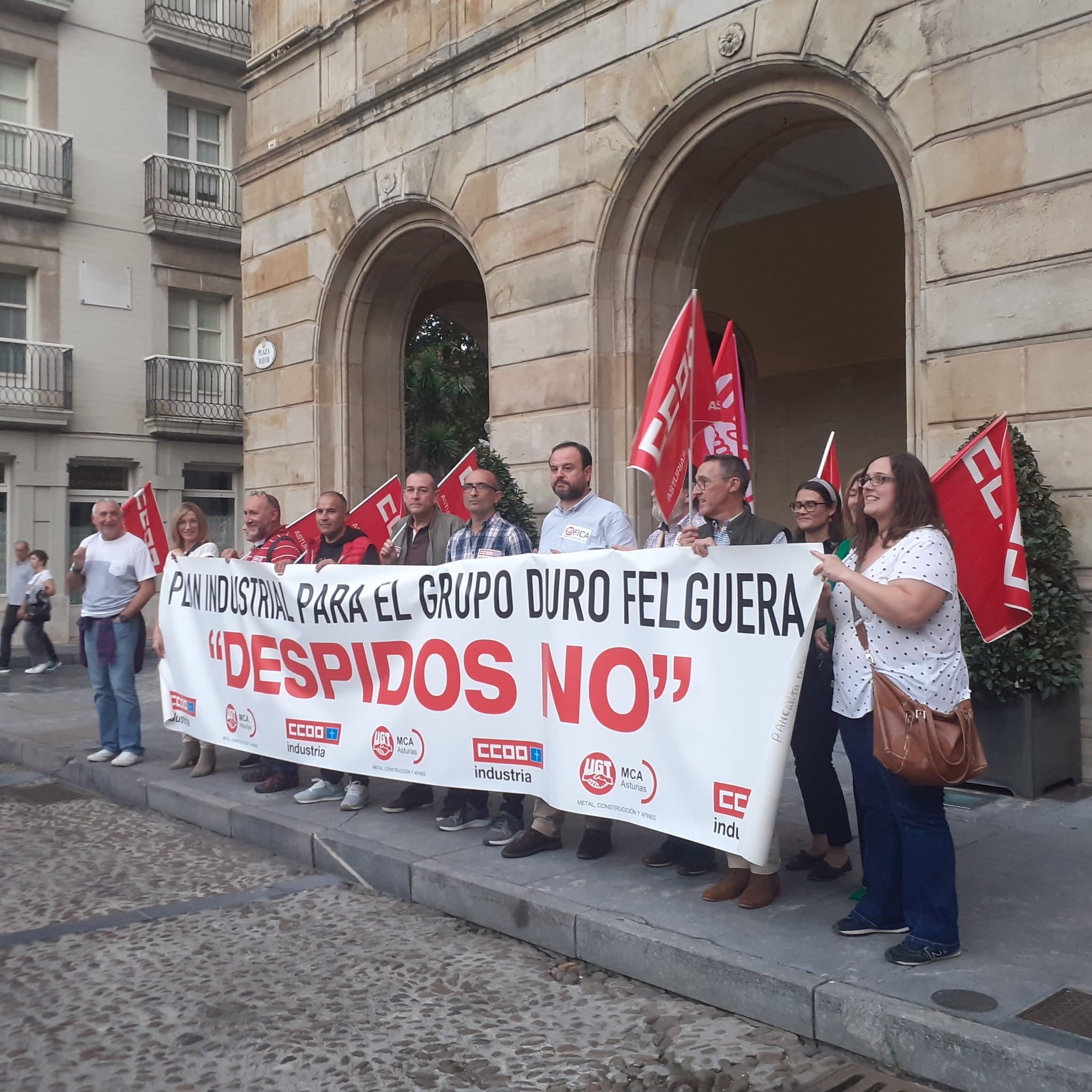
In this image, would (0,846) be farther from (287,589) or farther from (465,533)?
(465,533)

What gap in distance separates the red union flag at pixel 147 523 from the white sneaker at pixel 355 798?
10.1 ft

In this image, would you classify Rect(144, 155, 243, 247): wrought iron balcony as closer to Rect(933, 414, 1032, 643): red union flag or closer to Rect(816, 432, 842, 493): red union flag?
Rect(816, 432, 842, 493): red union flag

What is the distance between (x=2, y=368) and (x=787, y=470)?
14807 mm

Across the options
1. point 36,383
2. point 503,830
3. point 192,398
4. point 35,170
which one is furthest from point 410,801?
point 35,170

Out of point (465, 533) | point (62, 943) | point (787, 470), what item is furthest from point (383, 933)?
point (787, 470)

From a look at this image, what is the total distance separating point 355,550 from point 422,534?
42cm

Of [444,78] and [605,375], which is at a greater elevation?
[444,78]

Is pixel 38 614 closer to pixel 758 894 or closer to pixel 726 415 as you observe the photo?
pixel 726 415

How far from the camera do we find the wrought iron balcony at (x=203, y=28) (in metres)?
22.9

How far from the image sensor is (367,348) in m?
13.5

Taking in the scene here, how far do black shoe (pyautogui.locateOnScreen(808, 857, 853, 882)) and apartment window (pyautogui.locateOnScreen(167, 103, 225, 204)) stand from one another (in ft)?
72.2

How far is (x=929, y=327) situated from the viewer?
7.84 metres

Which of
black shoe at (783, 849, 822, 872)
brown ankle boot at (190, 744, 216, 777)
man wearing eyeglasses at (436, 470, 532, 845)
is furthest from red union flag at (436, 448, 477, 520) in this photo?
black shoe at (783, 849, 822, 872)

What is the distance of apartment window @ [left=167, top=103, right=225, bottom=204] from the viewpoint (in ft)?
77.5
